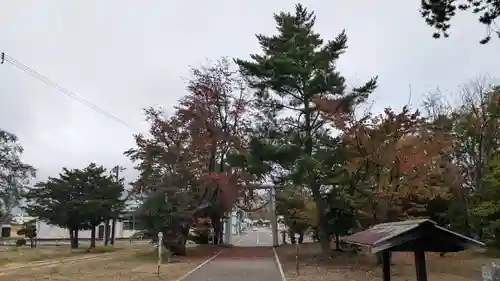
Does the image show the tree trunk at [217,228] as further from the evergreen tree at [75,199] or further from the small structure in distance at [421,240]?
the small structure in distance at [421,240]

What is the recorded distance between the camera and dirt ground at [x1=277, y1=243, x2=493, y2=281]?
16734 millimetres

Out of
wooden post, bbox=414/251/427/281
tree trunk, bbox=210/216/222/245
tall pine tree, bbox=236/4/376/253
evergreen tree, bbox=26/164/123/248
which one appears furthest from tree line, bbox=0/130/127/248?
wooden post, bbox=414/251/427/281

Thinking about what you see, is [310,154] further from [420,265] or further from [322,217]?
[420,265]

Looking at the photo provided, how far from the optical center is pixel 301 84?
24.2m

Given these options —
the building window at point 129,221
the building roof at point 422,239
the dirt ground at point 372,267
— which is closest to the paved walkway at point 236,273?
the dirt ground at point 372,267

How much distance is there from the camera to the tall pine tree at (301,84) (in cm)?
2316

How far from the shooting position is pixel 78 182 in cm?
3594

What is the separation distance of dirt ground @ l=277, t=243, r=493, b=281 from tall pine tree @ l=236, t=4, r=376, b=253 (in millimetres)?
1919

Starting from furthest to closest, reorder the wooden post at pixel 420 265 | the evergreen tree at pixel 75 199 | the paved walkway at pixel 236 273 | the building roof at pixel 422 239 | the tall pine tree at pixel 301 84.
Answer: the evergreen tree at pixel 75 199, the tall pine tree at pixel 301 84, the paved walkway at pixel 236 273, the wooden post at pixel 420 265, the building roof at pixel 422 239

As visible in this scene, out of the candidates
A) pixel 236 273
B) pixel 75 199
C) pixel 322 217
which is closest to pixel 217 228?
pixel 75 199

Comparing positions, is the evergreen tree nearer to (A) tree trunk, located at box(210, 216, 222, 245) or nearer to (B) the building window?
(B) the building window

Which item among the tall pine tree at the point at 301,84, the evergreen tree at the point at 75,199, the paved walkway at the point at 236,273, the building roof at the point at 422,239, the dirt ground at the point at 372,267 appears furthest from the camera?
the evergreen tree at the point at 75,199

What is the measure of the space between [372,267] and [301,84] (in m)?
9.42

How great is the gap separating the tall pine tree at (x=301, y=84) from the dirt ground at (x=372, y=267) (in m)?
1.92
